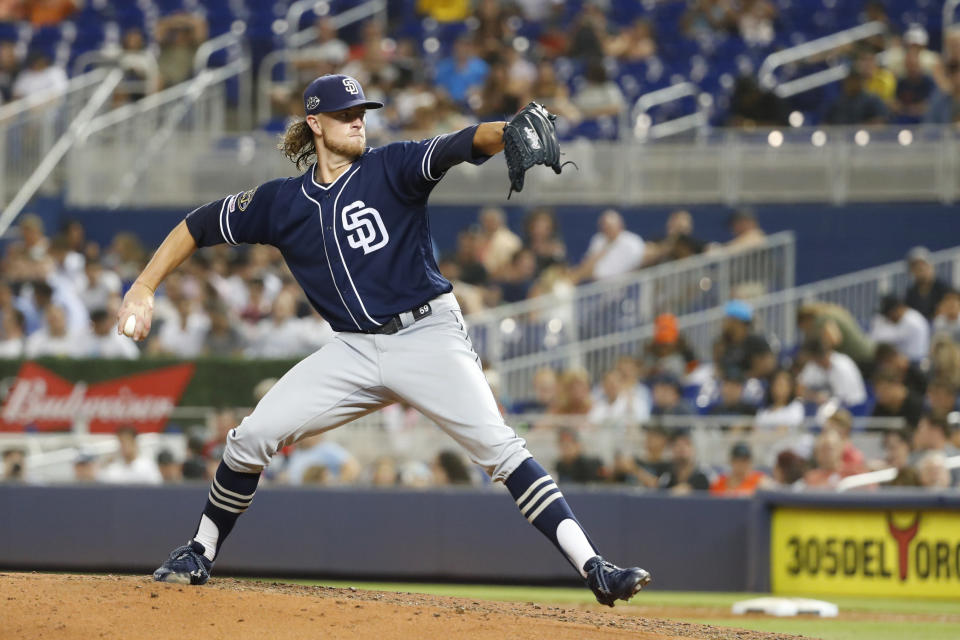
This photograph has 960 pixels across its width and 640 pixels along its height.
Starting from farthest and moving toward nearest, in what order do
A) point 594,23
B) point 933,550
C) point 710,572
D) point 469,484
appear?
point 594,23, point 469,484, point 710,572, point 933,550

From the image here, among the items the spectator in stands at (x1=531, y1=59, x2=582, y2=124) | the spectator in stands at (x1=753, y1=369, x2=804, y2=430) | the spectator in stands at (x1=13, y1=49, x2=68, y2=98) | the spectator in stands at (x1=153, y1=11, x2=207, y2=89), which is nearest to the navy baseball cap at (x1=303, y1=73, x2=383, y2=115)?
the spectator in stands at (x1=753, y1=369, x2=804, y2=430)

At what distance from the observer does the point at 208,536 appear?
5.98 metres

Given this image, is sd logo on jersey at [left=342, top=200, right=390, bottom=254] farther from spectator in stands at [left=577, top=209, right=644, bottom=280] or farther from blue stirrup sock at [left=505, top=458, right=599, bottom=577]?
Result: spectator in stands at [left=577, top=209, right=644, bottom=280]

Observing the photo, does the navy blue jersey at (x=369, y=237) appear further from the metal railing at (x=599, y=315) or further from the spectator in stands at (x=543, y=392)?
the metal railing at (x=599, y=315)

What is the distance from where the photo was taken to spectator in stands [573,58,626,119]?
15.3m

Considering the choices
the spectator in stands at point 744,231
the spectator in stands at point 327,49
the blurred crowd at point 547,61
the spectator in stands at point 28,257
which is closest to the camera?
the spectator in stands at point 744,231

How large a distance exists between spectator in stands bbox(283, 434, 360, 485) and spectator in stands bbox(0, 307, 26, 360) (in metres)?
3.29

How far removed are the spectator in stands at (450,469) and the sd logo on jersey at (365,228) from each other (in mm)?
5451

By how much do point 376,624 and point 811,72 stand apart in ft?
37.4

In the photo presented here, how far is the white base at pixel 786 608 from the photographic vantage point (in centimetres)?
838

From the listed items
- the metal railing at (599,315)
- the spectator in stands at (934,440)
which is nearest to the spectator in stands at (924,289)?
the metal railing at (599,315)

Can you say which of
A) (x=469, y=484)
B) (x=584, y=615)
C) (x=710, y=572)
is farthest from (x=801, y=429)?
(x=584, y=615)

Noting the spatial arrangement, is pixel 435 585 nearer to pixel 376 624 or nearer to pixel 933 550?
pixel 933 550

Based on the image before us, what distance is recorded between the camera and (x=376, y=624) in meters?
5.23
